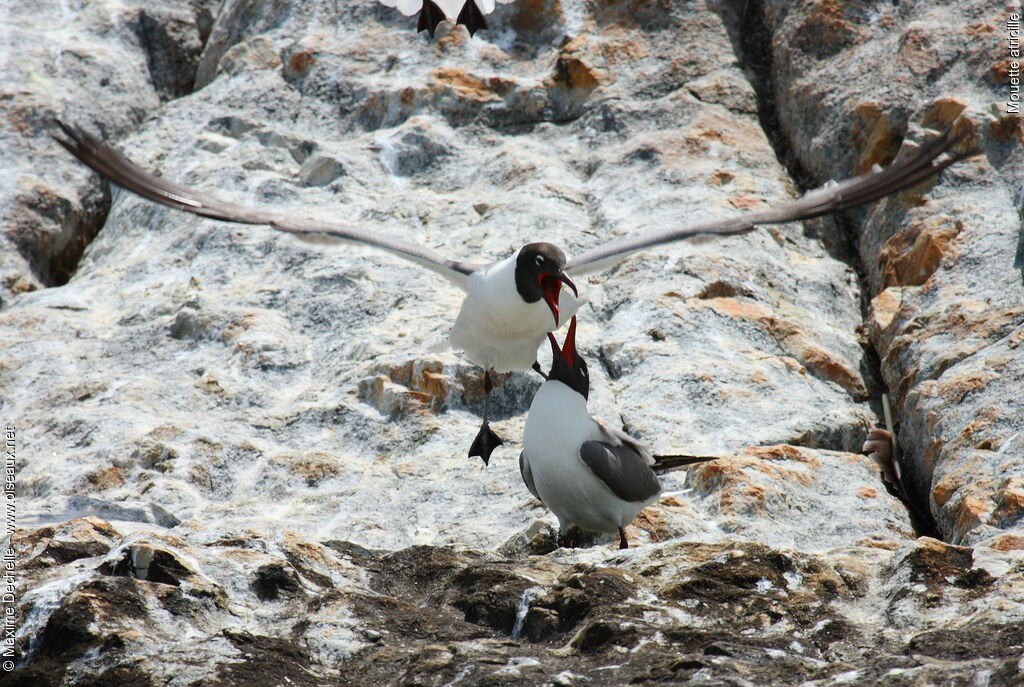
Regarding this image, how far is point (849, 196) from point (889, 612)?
3.55 m

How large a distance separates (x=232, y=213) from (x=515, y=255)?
186 cm

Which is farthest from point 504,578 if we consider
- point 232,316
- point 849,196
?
point 232,316

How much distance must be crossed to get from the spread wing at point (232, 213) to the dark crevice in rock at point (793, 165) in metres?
2.89

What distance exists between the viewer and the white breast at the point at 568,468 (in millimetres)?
5832

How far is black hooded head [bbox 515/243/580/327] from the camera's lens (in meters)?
7.20

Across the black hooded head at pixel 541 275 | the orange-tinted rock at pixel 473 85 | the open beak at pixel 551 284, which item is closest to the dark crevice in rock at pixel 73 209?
the orange-tinted rock at pixel 473 85

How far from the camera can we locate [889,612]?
172 inches

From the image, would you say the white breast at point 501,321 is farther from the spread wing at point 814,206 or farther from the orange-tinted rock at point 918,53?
the orange-tinted rock at point 918,53

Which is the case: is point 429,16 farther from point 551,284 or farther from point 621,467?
point 621,467

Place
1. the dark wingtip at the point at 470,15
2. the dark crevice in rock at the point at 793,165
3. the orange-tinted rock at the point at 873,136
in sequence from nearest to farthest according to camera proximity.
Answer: the dark crevice in rock at the point at 793,165
the orange-tinted rock at the point at 873,136
the dark wingtip at the point at 470,15

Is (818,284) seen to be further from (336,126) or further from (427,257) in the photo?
(336,126)

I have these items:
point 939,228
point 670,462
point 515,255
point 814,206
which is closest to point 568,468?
point 670,462

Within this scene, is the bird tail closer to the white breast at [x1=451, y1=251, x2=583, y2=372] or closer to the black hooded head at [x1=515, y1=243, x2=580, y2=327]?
the black hooded head at [x1=515, y1=243, x2=580, y2=327]

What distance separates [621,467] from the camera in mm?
5855
